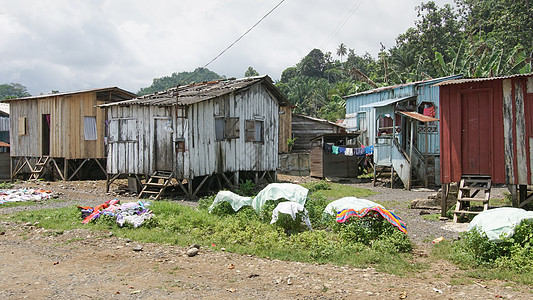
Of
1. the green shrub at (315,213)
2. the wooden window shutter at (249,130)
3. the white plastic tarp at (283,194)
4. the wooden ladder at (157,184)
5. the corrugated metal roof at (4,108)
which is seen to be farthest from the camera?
the corrugated metal roof at (4,108)

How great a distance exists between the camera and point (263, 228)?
9.34 meters

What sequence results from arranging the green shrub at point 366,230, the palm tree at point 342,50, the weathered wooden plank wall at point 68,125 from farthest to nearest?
1. the palm tree at point 342,50
2. the weathered wooden plank wall at point 68,125
3. the green shrub at point 366,230

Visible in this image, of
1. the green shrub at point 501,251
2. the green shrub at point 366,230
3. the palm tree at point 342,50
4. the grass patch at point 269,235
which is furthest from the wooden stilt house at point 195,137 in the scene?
the palm tree at point 342,50

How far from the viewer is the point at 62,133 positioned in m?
21.4

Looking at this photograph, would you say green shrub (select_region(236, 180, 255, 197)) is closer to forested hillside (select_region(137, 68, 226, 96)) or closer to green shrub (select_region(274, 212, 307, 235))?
green shrub (select_region(274, 212, 307, 235))

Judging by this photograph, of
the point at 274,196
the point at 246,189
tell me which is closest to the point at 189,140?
the point at 246,189

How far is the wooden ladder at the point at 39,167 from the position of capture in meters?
21.9

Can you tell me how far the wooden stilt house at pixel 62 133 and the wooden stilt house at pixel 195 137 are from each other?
4869 millimetres

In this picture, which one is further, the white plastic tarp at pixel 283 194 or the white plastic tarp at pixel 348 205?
the white plastic tarp at pixel 283 194

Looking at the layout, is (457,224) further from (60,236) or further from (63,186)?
(63,186)

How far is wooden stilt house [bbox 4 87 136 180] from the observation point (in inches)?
845

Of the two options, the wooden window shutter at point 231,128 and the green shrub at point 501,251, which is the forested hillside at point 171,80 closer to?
the wooden window shutter at point 231,128

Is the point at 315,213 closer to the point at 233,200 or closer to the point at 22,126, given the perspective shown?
the point at 233,200

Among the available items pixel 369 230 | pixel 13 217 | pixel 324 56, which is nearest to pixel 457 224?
pixel 369 230
